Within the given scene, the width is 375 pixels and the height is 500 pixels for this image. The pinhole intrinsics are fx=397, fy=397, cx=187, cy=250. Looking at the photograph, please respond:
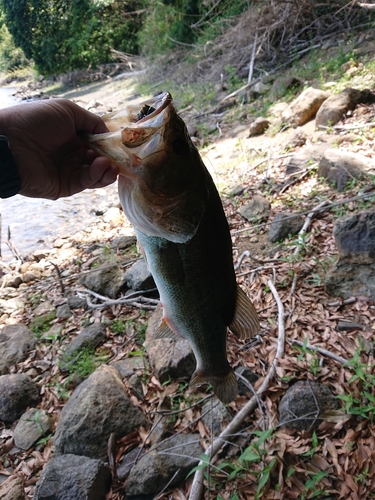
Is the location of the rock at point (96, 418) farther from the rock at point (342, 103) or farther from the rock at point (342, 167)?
the rock at point (342, 103)

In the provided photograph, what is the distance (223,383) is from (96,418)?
1.55 m

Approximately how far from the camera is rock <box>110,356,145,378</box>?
3.82m

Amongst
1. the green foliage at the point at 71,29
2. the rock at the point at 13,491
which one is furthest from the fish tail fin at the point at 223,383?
the green foliage at the point at 71,29

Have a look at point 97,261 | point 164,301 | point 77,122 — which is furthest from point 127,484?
point 97,261

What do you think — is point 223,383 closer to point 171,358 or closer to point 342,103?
point 171,358

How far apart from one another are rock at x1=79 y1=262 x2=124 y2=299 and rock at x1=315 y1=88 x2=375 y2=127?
471 cm

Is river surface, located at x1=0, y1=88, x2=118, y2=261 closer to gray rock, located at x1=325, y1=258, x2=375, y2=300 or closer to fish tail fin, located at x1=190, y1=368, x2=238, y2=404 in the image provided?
gray rock, located at x1=325, y1=258, x2=375, y2=300

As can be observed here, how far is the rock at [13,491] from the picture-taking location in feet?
9.76

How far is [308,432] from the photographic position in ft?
→ 9.23

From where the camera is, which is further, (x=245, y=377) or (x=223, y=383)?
(x=245, y=377)

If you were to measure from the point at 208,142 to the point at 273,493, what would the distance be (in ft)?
27.9

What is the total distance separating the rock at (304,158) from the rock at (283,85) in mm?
3935

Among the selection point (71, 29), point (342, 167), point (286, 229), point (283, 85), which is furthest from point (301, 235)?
point (71, 29)

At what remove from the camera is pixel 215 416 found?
3127mm
